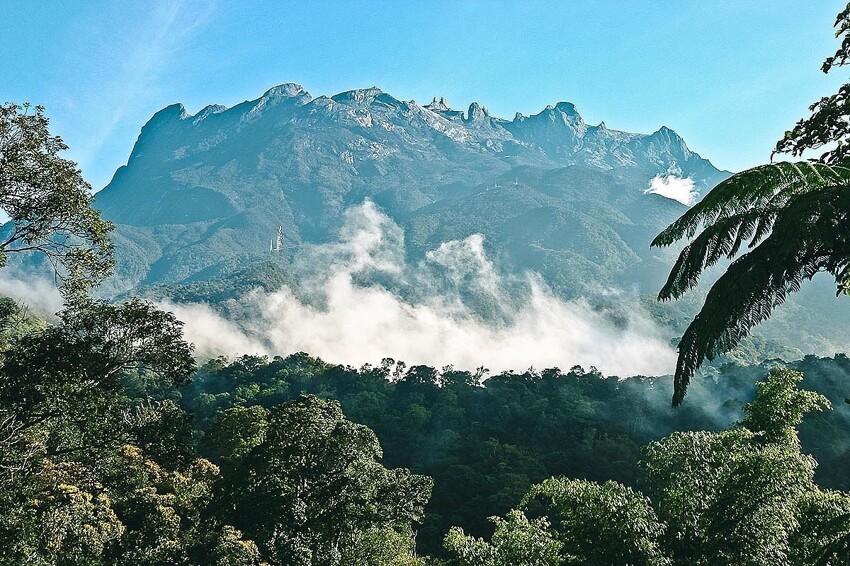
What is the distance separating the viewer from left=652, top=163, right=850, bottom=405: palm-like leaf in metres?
4.06

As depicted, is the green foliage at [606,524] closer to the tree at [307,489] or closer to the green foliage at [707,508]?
the green foliage at [707,508]

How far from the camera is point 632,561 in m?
7.16

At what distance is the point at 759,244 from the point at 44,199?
32.3ft

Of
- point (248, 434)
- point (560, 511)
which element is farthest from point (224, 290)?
point (560, 511)

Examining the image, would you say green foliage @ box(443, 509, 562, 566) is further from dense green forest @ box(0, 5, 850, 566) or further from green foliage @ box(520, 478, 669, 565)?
green foliage @ box(520, 478, 669, 565)

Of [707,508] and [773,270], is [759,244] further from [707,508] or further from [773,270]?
[707,508]

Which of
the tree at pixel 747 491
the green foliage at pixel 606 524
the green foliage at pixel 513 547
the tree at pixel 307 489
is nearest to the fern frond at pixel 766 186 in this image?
the tree at pixel 747 491

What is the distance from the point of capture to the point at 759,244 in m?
4.87

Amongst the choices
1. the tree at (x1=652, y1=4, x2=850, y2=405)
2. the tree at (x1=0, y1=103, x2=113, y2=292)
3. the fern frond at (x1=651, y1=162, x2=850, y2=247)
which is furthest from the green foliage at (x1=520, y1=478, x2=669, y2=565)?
the tree at (x1=0, y1=103, x2=113, y2=292)

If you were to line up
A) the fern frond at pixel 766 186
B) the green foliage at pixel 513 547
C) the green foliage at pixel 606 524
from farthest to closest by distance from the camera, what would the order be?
the green foliage at pixel 513 547
the green foliage at pixel 606 524
the fern frond at pixel 766 186

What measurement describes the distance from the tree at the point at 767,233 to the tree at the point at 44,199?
28.5 feet

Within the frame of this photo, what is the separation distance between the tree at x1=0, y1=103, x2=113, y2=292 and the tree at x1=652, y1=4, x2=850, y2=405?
8.68 metres

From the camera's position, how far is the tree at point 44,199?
9047 mm

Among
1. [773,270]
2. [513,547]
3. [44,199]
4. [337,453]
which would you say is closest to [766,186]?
[773,270]
